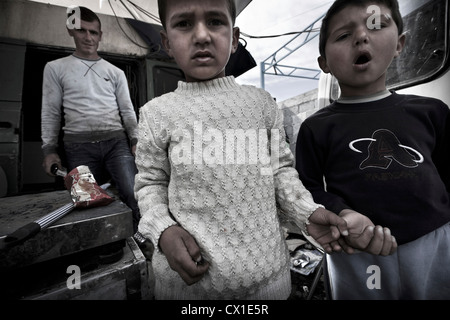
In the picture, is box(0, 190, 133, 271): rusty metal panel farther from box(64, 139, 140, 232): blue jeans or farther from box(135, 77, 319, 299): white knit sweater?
box(64, 139, 140, 232): blue jeans

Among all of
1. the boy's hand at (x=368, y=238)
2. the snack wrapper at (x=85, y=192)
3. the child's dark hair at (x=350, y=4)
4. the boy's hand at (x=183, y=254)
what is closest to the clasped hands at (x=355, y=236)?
the boy's hand at (x=368, y=238)

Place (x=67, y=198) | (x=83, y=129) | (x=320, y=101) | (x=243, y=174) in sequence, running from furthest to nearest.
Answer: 1. (x=320, y=101)
2. (x=83, y=129)
3. (x=67, y=198)
4. (x=243, y=174)

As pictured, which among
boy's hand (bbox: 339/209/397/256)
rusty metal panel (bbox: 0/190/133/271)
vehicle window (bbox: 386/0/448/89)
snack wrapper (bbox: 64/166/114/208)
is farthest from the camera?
vehicle window (bbox: 386/0/448/89)

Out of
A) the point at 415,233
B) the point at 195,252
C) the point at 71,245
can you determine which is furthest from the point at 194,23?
the point at 415,233

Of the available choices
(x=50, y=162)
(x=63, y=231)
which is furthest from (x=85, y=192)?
(x=50, y=162)

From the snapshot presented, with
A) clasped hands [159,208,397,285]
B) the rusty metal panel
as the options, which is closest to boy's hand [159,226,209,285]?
clasped hands [159,208,397,285]

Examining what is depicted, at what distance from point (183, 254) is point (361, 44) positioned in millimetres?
789

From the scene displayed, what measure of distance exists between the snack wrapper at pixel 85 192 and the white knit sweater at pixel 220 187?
0.30 meters

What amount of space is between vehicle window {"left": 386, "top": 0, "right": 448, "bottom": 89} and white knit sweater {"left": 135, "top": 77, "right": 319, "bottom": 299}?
1.11 metres

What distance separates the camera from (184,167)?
2.06ft

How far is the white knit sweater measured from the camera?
605 mm

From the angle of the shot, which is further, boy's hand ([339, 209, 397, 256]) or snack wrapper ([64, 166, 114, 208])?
snack wrapper ([64, 166, 114, 208])

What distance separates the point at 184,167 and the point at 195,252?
0.23m
